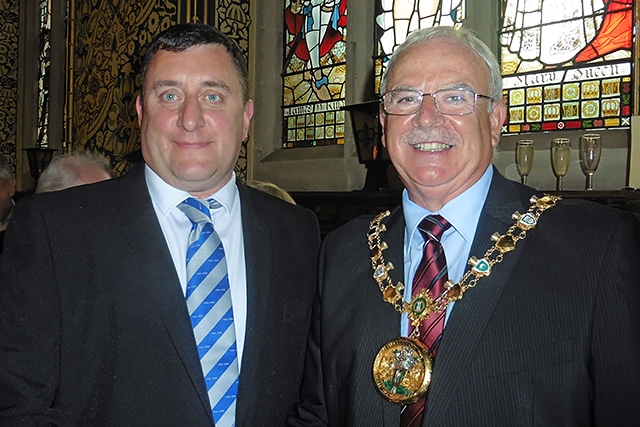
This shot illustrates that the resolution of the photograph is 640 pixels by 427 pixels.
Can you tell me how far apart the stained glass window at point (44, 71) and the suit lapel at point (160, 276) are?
7.57 meters

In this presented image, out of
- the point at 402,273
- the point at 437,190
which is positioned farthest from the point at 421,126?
the point at 402,273

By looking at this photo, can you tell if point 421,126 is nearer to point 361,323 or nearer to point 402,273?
point 402,273

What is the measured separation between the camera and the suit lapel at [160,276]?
51.5 inches

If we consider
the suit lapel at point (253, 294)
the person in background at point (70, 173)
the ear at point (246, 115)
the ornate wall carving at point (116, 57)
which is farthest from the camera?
the ornate wall carving at point (116, 57)

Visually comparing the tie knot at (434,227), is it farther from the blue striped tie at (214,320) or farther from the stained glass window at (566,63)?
the stained glass window at (566,63)

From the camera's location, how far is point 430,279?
4.18 ft

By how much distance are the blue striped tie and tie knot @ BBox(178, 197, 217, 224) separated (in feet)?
0.11

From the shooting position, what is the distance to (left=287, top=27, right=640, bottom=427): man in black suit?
1120 mm

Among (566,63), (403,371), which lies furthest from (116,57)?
(403,371)

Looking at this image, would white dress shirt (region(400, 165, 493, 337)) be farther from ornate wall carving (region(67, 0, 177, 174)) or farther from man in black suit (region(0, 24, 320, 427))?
ornate wall carving (region(67, 0, 177, 174))

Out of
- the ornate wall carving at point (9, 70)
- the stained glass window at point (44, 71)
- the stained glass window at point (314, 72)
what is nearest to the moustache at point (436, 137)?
the stained glass window at point (314, 72)

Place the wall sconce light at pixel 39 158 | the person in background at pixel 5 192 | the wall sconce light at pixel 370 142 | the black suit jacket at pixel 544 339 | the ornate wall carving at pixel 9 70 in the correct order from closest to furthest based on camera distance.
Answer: the black suit jacket at pixel 544 339 → the wall sconce light at pixel 370 142 → the person in background at pixel 5 192 → the wall sconce light at pixel 39 158 → the ornate wall carving at pixel 9 70

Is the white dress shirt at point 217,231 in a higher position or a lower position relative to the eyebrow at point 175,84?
lower

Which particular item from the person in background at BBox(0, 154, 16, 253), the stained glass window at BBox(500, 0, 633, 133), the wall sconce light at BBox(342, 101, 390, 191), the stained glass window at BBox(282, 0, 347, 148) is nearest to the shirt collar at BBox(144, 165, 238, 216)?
the wall sconce light at BBox(342, 101, 390, 191)
